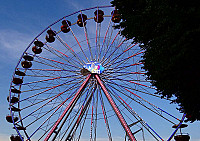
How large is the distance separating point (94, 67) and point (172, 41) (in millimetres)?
10691

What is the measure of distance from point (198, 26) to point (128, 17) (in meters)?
3.08

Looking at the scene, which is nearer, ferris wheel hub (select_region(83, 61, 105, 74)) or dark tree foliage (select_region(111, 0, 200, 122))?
dark tree foliage (select_region(111, 0, 200, 122))

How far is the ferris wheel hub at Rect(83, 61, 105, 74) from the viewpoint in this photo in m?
17.5

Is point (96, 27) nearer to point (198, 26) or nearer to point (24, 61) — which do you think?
point (24, 61)

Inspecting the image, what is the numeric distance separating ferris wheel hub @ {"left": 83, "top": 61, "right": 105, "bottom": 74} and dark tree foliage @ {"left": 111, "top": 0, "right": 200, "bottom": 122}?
8229mm

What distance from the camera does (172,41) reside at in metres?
7.48

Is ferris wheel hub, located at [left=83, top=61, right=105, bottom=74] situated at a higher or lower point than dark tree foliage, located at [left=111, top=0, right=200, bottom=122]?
higher

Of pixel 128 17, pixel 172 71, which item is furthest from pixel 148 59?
pixel 128 17

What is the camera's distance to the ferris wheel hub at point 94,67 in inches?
690

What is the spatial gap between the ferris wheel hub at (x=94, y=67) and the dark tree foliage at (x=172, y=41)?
823 cm

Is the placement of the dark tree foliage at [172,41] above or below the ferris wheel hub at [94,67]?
below

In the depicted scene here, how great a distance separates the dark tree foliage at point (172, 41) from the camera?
6.93 meters

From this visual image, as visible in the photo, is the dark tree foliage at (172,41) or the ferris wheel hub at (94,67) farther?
the ferris wheel hub at (94,67)

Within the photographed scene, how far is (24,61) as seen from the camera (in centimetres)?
2055
